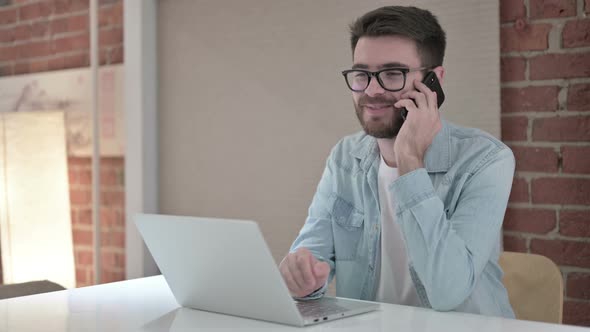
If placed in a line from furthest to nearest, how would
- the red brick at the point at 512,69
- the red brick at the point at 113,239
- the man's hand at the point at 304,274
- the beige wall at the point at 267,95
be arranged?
1. the red brick at the point at 113,239
2. the beige wall at the point at 267,95
3. the red brick at the point at 512,69
4. the man's hand at the point at 304,274

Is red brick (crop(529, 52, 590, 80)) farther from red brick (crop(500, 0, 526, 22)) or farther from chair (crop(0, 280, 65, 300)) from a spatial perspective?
chair (crop(0, 280, 65, 300))

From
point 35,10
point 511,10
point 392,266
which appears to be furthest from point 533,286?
point 35,10

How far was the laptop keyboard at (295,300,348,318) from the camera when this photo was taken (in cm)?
131

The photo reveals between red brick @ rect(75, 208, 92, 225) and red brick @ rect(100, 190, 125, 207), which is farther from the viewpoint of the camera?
red brick @ rect(75, 208, 92, 225)

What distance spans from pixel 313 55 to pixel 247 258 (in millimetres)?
1745

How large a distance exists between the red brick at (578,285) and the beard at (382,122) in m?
Answer: 0.84

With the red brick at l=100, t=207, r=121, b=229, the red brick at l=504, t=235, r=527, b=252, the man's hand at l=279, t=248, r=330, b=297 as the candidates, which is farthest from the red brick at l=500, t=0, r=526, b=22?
the red brick at l=100, t=207, r=121, b=229

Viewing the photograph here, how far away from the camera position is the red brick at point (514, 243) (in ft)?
7.94

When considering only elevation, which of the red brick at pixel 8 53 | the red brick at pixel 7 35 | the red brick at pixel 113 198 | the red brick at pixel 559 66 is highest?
the red brick at pixel 7 35

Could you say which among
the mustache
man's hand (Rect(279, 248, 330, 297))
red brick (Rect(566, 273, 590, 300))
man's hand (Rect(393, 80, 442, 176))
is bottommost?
red brick (Rect(566, 273, 590, 300))

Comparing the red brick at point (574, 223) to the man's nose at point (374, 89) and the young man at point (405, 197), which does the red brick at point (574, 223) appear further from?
the man's nose at point (374, 89)

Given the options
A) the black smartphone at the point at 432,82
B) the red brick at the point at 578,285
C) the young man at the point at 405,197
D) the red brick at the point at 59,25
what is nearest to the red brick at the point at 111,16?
the red brick at the point at 59,25

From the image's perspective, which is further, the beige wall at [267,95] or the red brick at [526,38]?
the beige wall at [267,95]

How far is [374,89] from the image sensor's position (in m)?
1.92
